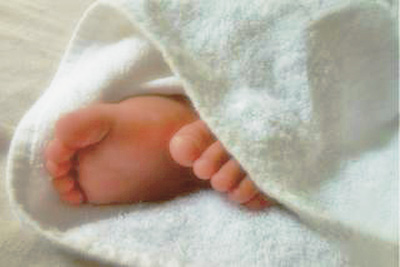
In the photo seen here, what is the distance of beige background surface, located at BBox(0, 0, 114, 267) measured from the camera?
0.48 meters

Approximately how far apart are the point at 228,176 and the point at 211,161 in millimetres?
23

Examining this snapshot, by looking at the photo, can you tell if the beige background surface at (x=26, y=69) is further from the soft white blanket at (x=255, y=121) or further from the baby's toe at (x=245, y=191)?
the baby's toe at (x=245, y=191)

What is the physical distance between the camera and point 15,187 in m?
0.51

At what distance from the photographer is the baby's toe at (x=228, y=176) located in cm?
51

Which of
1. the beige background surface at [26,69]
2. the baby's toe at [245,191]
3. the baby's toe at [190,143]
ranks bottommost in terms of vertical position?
the baby's toe at [245,191]

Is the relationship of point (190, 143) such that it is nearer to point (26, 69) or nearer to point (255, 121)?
point (255, 121)

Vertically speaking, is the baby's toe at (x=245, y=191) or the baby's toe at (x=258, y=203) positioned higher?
the baby's toe at (x=245, y=191)

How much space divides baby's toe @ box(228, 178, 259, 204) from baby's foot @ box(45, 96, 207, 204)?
8 centimetres

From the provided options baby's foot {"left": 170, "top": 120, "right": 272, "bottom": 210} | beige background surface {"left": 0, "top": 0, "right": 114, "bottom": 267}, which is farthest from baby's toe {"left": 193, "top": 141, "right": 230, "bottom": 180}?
beige background surface {"left": 0, "top": 0, "right": 114, "bottom": 267}

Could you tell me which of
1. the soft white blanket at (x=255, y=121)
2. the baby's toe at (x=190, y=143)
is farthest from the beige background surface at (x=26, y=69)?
the baby's toe at (x=190, y=143)

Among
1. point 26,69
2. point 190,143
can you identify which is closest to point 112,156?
point 190,143

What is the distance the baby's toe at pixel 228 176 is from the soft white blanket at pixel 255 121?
0.02 m

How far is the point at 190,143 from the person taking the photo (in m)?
0.51

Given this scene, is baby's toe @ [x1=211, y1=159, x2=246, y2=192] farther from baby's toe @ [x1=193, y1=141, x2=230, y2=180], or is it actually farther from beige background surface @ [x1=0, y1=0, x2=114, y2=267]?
beige background surface @ [x1=0, y1=0, x2=114, y2=267]
